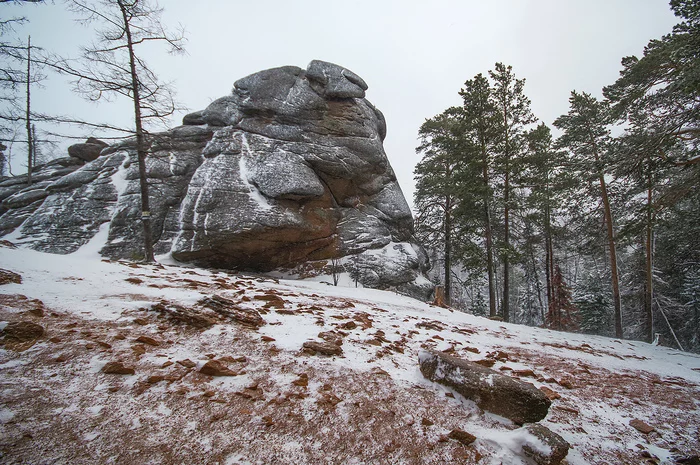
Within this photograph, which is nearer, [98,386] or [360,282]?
[98,386]

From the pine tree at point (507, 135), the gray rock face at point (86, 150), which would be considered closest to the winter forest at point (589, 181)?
the pine tree at point (507, 135)

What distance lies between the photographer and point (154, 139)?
9.36 meters

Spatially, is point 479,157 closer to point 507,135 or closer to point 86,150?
point 507,135

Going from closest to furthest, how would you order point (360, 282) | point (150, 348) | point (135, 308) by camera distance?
point (150, 348) → point (135, 308) → point (360, 282)

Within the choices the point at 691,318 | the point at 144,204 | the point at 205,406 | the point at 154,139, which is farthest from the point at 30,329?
the point at 691,318

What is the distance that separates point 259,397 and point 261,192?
12126mm

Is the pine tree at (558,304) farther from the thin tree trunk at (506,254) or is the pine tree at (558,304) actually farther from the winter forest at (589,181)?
the thin tree trunk at (506,254)

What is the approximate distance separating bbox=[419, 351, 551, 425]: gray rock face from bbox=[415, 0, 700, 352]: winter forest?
21.4 ft

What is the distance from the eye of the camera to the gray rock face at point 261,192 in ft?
40.3

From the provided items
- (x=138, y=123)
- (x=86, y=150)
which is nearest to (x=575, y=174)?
(x=138, y=123)

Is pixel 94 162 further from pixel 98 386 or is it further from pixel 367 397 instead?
pixel 367 397

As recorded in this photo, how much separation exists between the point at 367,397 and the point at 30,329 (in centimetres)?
357

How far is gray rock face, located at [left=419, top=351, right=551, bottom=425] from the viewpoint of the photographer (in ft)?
7.62

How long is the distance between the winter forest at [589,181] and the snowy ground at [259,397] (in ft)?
17.0
